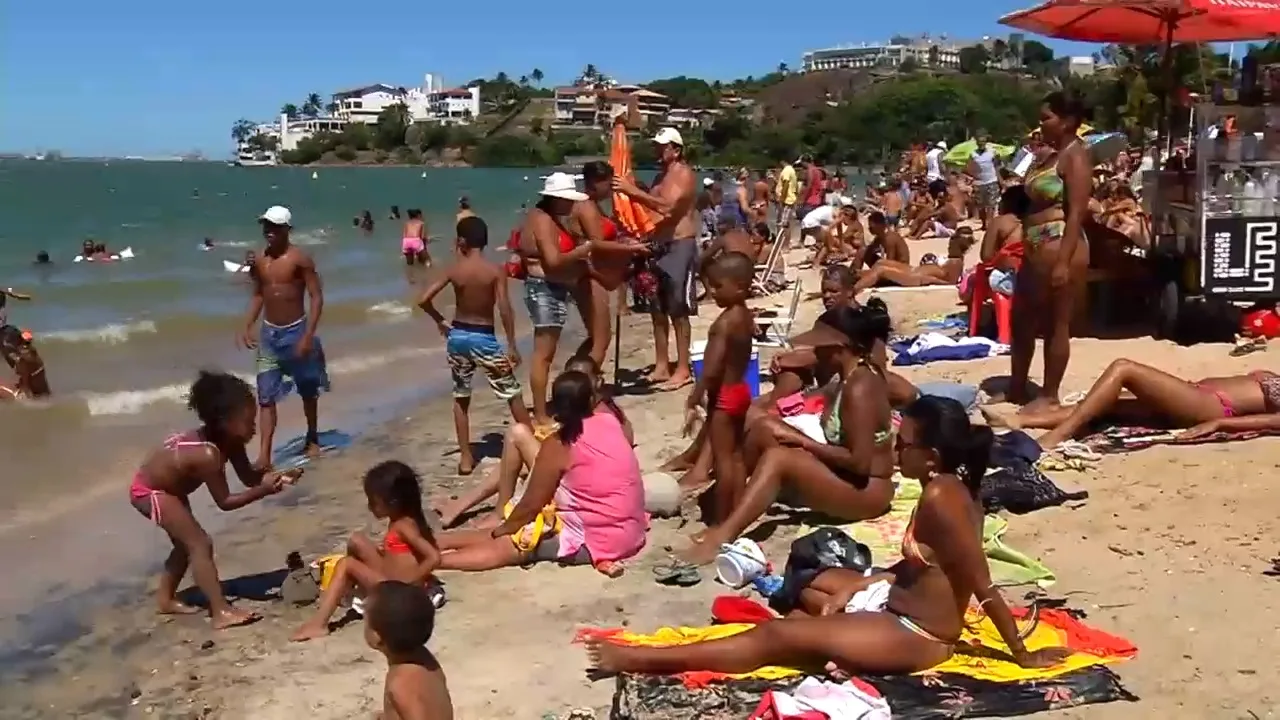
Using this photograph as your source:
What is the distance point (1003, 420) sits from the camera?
687cm

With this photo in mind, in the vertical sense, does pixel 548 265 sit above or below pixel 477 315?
above

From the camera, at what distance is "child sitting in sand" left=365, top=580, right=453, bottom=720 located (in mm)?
3383

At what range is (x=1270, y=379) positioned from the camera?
6.39 meters

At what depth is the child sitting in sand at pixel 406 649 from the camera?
11.1 feet

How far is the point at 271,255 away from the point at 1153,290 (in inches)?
234

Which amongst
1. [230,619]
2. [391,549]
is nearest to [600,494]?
[391,549]

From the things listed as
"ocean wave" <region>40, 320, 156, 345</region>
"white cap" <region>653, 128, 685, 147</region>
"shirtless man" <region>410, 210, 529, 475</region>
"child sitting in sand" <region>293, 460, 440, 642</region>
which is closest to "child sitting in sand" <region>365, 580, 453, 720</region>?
"child sitting in sand" <region>293, 460, 440, 642</region>

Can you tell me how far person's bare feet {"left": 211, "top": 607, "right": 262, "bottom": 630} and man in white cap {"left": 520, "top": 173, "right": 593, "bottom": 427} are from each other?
2.34 meters

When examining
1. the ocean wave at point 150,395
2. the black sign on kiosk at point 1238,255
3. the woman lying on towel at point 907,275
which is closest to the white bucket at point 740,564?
the black sign on kiosk at point 1238,255

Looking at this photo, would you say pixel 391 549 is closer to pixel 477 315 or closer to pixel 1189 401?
pixel 477 315

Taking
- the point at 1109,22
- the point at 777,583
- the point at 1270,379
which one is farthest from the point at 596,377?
the point at 1109,22

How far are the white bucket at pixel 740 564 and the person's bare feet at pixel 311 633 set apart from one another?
5.27 ft

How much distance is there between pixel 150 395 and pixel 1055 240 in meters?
7.62

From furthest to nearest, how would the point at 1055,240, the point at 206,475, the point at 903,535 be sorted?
the point at 1055,240, the point at 903,535, the point at 206,475
